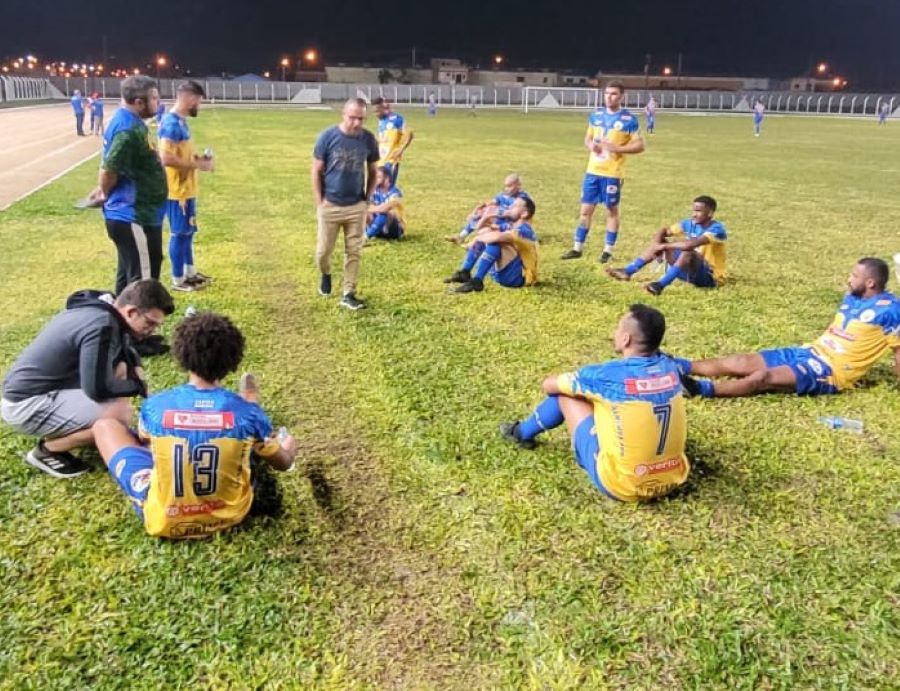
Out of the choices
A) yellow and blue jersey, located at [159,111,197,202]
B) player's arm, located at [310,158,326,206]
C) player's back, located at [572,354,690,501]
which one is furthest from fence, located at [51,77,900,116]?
player's back, located at [572,354,690,501]

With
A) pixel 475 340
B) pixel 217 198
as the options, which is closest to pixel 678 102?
pixel 217 198

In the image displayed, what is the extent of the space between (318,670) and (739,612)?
6.42 feet

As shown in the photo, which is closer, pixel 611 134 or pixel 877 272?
pixel 877 272

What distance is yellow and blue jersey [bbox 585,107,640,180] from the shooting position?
9898mm

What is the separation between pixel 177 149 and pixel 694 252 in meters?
5.99

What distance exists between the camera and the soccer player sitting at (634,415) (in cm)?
402

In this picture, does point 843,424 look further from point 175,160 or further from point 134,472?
point 175,160

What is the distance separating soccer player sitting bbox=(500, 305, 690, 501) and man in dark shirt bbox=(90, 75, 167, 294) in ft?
14.8

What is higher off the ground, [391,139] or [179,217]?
[391,139]

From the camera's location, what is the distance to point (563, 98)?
235ft

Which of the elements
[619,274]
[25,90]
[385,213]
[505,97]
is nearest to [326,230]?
[385,213]

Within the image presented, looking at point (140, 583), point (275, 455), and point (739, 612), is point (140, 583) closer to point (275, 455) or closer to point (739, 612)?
point (275, 455)

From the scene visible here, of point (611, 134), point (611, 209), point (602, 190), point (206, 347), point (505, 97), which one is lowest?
point (611, 209)

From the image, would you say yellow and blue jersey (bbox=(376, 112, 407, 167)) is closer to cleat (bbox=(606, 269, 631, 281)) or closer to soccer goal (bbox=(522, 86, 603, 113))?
cleat (bbox=(606, 269, 631, 281))
